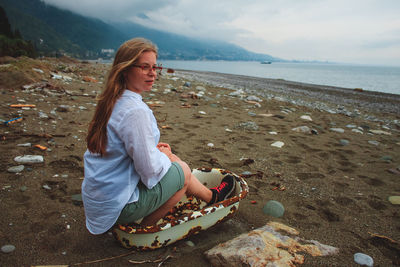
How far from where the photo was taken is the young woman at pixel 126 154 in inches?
67.9

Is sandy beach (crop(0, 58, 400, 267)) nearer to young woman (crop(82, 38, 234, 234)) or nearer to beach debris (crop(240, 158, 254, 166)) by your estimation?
beach debris (crop(240, 158, 254, 166))

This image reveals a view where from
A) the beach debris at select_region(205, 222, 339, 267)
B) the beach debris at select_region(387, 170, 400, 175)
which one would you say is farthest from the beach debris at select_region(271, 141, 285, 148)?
the beach debris at select_region(205, 222, 339, 267)

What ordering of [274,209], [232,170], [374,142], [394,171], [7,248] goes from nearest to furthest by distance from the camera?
[7,248], [274,209], [232,170], [394,171], [374,142]

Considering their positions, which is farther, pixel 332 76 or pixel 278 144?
pixel 332 76

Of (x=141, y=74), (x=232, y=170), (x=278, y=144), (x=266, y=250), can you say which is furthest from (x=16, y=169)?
(x=278, y=144)

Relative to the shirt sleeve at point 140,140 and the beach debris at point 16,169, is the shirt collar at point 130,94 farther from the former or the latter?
the beach debris at point 16,169

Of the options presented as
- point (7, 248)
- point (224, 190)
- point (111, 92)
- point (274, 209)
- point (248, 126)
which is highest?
point (111, 92)

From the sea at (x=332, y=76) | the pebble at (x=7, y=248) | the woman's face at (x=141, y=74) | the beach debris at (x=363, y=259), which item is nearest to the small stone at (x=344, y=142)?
the beach debris at (x=363, y=259)

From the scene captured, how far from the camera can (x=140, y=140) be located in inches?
67.1

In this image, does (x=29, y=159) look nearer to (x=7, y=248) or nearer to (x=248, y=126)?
(x=7, y=248)

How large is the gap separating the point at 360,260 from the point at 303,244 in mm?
512

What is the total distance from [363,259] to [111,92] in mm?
2643

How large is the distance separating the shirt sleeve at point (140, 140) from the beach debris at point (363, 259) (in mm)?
2000

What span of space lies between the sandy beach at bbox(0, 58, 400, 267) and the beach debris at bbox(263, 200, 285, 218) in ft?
0.18
